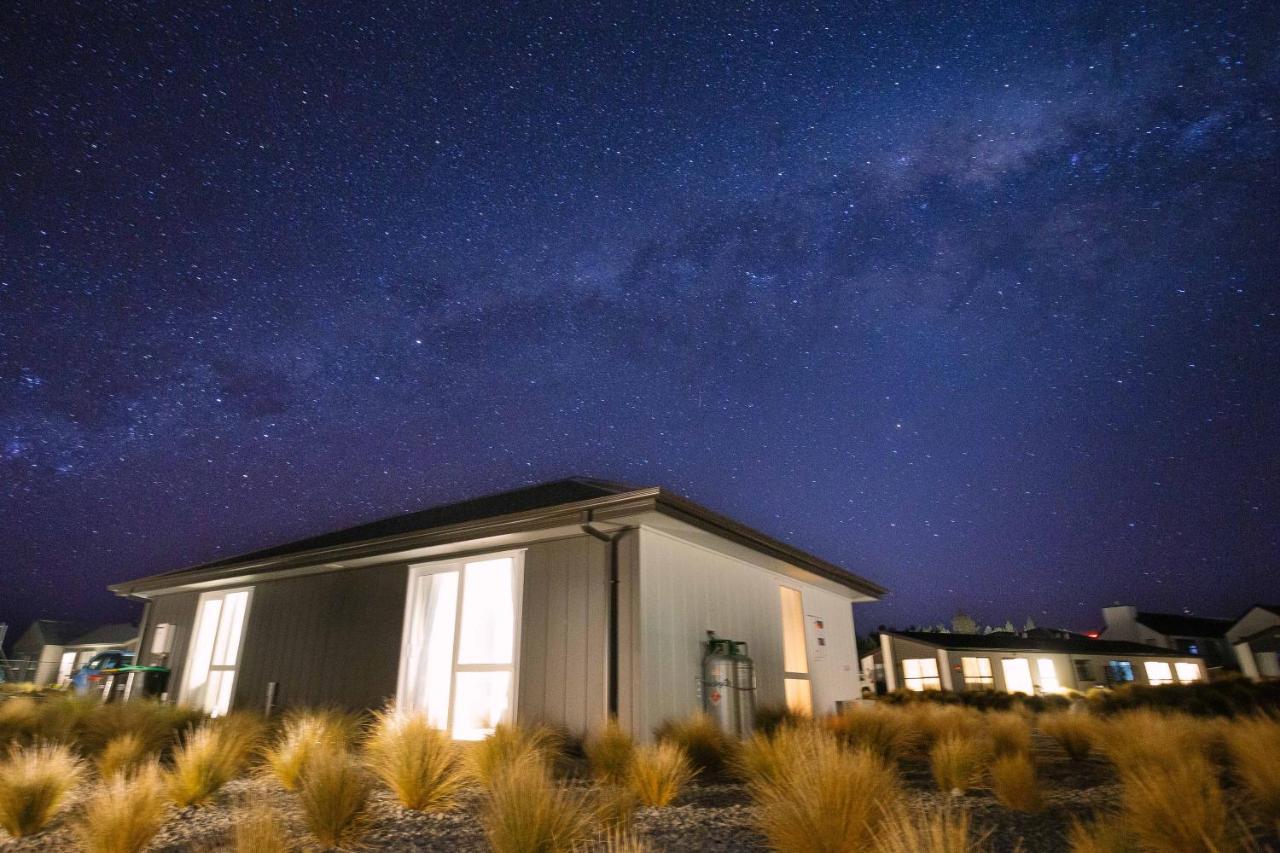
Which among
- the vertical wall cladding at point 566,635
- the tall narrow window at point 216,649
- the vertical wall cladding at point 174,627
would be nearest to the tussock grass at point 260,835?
the vertical wall cladding at point 566,635

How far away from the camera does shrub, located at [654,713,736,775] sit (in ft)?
19.9

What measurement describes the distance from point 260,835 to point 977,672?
30.1 m

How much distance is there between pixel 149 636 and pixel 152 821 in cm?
1209

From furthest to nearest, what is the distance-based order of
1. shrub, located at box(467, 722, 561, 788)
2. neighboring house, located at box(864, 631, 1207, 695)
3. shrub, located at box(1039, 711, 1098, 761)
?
1. neighboring house, located at box(864, 631, 1207, 695)
2. shrub, located at box(1039, 711, 1098, 761)
3. shrub, located at box(467, 722, 561, 788)

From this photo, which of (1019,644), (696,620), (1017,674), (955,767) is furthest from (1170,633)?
(955,767)

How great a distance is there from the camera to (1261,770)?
13.4 feet

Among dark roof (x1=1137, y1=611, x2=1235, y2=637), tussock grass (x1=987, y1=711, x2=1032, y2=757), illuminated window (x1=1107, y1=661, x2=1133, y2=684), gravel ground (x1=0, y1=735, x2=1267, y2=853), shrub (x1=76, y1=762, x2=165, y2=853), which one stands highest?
dark roof (x1=1137, y1=611, x2=1235, y2=637)

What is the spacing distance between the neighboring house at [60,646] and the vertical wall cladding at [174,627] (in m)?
31.1

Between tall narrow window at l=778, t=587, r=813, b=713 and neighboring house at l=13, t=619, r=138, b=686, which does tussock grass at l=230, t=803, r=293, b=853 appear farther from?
neighboring house at l=13, t=619, r=138, b=686

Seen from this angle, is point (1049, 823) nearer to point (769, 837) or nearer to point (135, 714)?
point (769, 837)

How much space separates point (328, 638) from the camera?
9789 millimetres

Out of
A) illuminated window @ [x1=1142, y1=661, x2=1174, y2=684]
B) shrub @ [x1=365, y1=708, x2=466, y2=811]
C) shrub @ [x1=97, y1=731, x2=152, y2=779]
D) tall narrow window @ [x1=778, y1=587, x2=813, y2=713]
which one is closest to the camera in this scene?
shrub @ [x1=365, y1=708, x2=466, y2=811]

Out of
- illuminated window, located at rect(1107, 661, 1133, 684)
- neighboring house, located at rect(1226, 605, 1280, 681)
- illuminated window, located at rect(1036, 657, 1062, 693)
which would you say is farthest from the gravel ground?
neighboring house, located at rect(1226, 605, 1280, 681)

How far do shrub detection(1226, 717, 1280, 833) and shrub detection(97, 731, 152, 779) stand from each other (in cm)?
806
